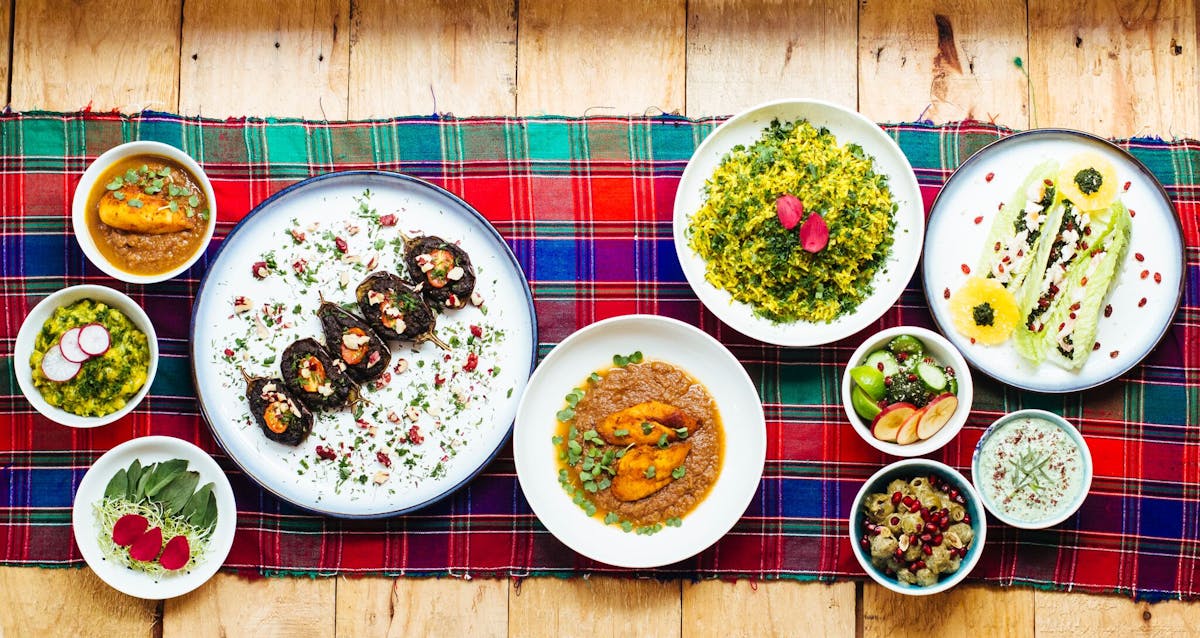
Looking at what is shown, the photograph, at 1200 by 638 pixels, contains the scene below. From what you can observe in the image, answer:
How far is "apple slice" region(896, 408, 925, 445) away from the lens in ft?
11.4

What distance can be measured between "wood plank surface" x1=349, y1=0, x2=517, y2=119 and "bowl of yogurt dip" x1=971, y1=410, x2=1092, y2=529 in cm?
249

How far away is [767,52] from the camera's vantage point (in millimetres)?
3863

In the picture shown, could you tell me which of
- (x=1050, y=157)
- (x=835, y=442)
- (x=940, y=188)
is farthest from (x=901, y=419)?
(x=1050, y=157)

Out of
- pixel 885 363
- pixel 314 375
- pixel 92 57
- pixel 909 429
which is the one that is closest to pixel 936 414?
pixel 909 429

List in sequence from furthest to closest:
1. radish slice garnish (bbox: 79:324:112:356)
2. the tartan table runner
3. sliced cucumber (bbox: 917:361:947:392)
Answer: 1. the tartan table runner
2. sliced cucumber (bbox: 917:361:947:392)
3. radish slice garnish (bbox: 79:324:112:356)

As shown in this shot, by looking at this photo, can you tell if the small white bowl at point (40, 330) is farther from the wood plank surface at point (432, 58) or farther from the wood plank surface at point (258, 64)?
the wood plank surface at point (432, 58)

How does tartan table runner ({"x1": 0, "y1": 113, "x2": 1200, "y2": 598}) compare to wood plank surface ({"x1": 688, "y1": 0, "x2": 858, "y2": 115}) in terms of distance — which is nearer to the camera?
tartan table runner ({"x1": 0, "y1": 113, "x2": 1200, "y2": 598})

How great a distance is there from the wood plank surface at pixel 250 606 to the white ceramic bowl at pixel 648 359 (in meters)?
1.06

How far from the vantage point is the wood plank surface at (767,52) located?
3861 millimetres

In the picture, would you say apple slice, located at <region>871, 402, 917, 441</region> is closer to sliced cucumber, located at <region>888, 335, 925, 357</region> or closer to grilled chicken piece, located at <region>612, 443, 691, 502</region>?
sliced cucumber, located at <region>888, 335, 925, 357</region>

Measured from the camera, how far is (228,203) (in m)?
3.78

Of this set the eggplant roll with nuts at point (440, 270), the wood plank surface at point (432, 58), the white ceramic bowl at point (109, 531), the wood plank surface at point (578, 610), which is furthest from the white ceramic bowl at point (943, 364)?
the white ceramic bowl at point (109, 531)

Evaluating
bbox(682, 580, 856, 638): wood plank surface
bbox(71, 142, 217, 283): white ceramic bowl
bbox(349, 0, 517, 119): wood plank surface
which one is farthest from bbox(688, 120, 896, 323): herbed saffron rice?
bbox(71, 142, 217, 283): white ceramic bowl

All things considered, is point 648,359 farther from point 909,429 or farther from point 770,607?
point 770,607
